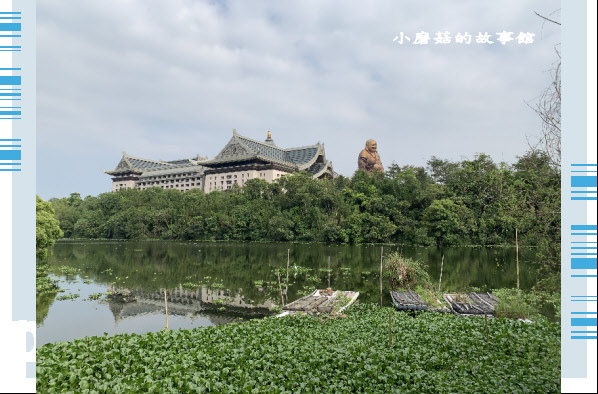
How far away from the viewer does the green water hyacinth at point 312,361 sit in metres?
4.96

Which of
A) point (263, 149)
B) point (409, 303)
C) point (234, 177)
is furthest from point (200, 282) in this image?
point (263, 149)

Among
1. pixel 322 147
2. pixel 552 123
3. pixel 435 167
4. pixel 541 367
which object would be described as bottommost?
pixel 541 367

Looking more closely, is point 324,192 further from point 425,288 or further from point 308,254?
point 425,288

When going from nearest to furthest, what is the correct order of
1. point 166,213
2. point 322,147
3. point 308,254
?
point 308,254 < point 166,213 < point 322,147

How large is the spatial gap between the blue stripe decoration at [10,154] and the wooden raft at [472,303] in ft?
32.3

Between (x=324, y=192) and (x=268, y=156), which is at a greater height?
(x=268, y=156)

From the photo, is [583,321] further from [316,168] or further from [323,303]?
[316,168]

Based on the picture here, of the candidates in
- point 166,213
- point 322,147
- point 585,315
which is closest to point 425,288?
point 585,315

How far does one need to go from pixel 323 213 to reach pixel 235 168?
67.3 ft

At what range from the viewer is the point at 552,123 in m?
3.46

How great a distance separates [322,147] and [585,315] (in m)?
58.1

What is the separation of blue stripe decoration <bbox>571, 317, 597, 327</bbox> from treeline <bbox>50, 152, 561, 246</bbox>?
107 ft

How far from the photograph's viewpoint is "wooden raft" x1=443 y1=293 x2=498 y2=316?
1016 centimetres

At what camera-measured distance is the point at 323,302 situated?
11578 mm
